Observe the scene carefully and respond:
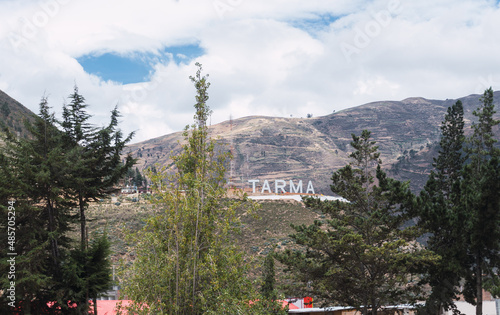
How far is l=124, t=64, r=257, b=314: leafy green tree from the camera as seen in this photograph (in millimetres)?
9094

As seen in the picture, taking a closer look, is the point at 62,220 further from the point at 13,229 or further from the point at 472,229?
the point at 472,229

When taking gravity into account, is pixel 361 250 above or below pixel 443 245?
above

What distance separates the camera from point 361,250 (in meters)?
21.6

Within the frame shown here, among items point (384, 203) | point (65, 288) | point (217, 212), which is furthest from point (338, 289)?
point (217, 212)

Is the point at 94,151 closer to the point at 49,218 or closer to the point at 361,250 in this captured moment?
the point at 49,218

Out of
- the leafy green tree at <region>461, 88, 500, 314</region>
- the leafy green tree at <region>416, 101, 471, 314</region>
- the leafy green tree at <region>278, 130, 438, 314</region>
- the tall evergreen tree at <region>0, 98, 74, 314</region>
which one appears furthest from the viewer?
the leafy green tree at <region>416, 101, 471, 314</region>

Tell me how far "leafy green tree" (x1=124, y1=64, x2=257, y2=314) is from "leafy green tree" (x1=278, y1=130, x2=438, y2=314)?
12453 mm

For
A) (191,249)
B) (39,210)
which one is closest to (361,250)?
(191,249)

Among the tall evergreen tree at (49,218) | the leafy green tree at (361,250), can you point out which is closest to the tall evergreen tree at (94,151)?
the tall evergreen tree at (49,218)

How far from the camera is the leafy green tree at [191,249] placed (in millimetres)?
9094

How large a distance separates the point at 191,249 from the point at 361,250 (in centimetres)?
1428

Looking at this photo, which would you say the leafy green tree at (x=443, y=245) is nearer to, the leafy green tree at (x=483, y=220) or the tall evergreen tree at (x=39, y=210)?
the leafy green tree at (x=483, y=220)

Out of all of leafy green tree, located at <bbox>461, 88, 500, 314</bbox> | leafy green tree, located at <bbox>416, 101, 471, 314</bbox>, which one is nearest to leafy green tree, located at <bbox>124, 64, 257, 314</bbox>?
leafy green tree, located at <bbox>416, 101, 471, 314</bbox>

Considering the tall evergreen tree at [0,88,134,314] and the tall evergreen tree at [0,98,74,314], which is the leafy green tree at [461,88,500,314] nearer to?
the tall evergreen tree at [0,88,134,314]
